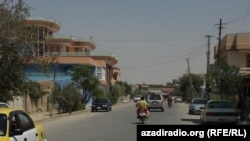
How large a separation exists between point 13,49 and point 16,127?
1558cm

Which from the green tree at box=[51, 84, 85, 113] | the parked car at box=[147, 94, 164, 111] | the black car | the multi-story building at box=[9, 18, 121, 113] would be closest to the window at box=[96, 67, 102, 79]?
the multi-story building at box=[9, 18, 121, 113]

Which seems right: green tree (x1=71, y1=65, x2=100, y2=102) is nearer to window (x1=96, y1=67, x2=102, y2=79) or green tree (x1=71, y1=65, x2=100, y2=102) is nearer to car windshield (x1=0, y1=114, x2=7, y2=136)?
window (x1=96, y1=67, x2=102, y2=79)

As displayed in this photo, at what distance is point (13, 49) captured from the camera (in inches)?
1009

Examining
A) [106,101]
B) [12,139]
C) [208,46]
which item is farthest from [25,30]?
[208,46]

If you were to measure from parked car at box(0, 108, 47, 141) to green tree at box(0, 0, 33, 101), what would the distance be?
13.9 meters

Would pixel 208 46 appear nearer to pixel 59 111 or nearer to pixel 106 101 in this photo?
pixel 106 101

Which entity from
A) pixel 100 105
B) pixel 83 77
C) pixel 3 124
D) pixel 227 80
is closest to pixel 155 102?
pixel 100 105

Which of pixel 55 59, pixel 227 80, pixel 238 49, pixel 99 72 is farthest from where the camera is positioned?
pixel 99 72

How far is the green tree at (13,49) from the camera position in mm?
25203

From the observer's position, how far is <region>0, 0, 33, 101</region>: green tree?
25.2m

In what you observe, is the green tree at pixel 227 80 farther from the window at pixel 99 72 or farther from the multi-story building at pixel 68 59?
the window at pixel 99 72

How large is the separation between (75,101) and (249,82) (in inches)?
696

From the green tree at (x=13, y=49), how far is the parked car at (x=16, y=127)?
13930 mm

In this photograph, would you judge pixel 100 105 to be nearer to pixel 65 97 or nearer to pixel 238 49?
pixel 65 97
